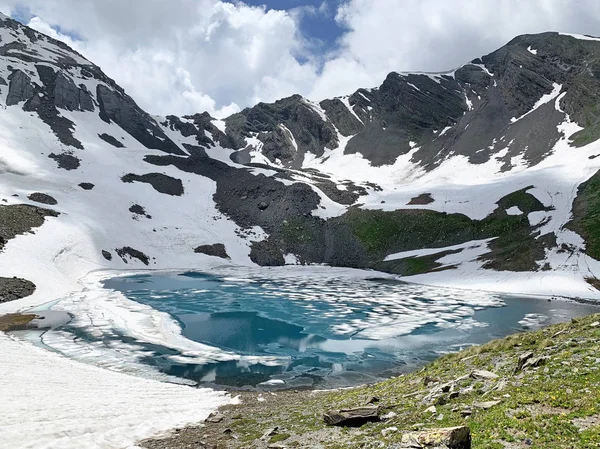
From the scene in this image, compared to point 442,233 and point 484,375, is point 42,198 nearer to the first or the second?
point 442,233

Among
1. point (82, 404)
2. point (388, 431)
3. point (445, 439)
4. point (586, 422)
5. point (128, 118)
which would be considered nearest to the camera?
point (445, 439)

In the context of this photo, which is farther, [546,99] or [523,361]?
[546,99]

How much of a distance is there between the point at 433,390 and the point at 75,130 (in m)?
163

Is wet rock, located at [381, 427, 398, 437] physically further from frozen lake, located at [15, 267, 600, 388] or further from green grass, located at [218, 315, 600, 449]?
frozen lake, located at [15, 267, 600, 388]

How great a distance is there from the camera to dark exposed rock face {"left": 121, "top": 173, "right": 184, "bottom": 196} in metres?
121

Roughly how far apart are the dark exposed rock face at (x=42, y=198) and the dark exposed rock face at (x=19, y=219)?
21.0 ft

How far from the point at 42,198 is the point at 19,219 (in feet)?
60.2

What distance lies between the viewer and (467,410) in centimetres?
1182

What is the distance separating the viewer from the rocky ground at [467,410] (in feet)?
31.0

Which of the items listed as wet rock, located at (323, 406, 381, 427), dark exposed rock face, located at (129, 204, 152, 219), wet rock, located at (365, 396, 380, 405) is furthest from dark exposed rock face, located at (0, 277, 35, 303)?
dark exposed rock face, located at (129, 204, 152, 219)

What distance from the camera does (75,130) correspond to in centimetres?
14612

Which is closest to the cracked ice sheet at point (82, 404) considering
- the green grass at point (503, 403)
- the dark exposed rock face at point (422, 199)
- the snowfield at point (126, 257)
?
the snowfield at point (126, 257)

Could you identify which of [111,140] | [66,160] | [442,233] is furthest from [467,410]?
[111,140]

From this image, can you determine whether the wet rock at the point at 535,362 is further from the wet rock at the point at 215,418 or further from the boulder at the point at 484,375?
the wet rock at the point at 215,418
